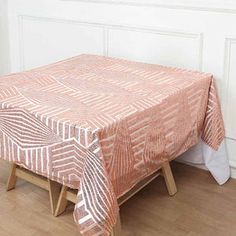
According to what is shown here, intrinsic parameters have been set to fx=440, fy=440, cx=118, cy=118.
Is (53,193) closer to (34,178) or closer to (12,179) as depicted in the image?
(34,178)

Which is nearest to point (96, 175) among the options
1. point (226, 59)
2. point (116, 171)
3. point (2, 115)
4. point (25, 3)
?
point (116, 171)

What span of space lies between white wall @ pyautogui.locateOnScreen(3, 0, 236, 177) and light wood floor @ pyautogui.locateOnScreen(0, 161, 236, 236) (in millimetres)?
293

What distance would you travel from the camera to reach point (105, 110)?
1774mm

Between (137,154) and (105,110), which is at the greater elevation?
(105,110)

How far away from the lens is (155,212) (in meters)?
2.17

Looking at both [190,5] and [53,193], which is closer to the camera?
[53,193]

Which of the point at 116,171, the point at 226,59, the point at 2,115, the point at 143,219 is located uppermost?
the point at 226,59

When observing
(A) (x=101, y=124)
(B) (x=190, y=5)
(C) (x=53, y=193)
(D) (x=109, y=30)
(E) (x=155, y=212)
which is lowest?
(E) (x=155, y=212)

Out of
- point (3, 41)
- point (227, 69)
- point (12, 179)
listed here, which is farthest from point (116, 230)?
point (3, 41)

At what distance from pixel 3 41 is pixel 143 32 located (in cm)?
134

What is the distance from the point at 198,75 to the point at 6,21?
1808 millimetres

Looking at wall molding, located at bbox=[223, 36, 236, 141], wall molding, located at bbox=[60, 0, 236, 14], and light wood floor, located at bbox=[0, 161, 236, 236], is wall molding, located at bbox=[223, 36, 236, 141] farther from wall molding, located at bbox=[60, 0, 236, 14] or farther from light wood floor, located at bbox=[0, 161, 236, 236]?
light wood floor, located at bbox=[0, 161, 236, 236]

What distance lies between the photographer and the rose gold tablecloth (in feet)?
5.31

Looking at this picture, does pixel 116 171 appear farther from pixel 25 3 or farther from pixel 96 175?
pixel 25 3
